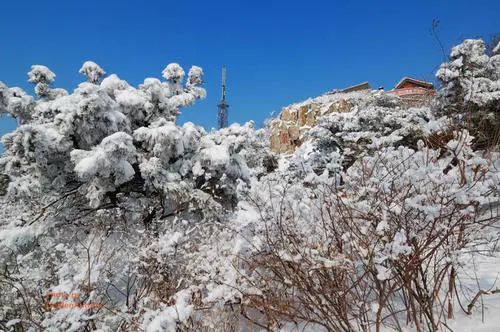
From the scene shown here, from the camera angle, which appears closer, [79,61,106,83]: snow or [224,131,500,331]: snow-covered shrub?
[224,131,500,331]: snow-covered shrub

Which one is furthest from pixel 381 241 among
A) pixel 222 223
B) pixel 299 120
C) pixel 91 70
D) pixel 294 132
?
pixel 299 120

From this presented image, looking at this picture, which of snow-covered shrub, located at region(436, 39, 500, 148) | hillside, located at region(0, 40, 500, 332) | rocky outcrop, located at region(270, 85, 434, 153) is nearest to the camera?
hillside, located at region(0, 40, 500, 332)

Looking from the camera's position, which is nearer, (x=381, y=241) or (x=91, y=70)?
(x=381, y=241)

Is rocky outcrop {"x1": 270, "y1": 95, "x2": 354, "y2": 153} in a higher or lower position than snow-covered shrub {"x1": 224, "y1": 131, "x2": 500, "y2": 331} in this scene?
higher

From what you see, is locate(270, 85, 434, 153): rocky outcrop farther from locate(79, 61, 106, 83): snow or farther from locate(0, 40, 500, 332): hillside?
locate(79, 61, 106, 83): snow

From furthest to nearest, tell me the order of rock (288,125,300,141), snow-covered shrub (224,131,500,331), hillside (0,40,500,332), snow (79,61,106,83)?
rock (288,125,300,141), snow (79,61,106,83), hillside (0,40,500,332), snow-covered shrub (224,131,500,331)

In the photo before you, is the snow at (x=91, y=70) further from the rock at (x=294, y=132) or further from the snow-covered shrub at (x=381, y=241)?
the rock at (x=294, y=132)

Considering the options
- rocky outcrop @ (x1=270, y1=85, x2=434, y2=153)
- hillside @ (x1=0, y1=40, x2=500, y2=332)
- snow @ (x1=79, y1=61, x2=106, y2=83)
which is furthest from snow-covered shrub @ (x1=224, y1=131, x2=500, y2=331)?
rocky outcrop @ (x1=270, y1=85, x2=434, y2=153)

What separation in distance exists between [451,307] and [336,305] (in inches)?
40.6

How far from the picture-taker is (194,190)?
589 cm

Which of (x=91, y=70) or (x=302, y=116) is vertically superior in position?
(x=302, y=116)

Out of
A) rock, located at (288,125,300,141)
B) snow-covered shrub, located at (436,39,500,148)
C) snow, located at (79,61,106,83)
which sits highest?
rock, located at (288,125,300,141)

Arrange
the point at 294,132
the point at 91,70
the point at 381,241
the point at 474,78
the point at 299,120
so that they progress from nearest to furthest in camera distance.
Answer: the point at 381,241 → the point at 91,70 → the point at 474,78 → the point at 294,132 → the point at 299,120

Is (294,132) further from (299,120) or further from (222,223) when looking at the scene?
(222,223)
